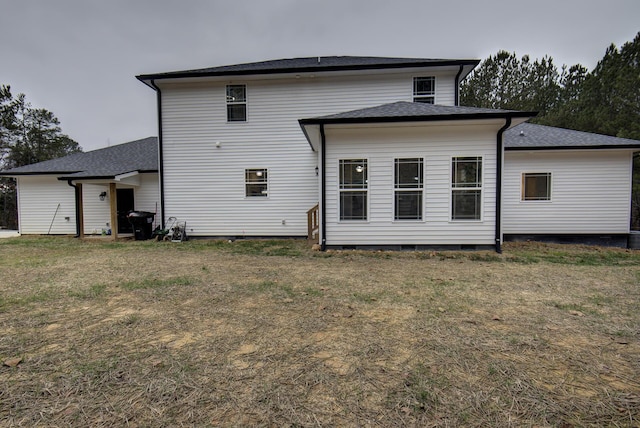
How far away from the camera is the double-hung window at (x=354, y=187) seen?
750 cm

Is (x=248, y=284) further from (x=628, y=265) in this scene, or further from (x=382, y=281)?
(x=628, y=265)

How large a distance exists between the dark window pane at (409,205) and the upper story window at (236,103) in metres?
6.05

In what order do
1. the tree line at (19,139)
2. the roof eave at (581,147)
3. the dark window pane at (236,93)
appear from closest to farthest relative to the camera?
the roof eave at (581,147)
the dark window pane at (236,93)
the tree line at (19,139)

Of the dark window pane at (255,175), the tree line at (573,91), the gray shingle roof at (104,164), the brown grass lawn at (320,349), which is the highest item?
the tree line at (573,91)

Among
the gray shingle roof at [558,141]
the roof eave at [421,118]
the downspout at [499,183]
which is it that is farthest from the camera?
the gray shingle roof at [558,141]

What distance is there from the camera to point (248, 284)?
4605mm

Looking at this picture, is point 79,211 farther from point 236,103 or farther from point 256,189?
point 236,103

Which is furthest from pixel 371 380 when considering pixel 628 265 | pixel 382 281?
pixel 628 265

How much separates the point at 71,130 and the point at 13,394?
44858mm

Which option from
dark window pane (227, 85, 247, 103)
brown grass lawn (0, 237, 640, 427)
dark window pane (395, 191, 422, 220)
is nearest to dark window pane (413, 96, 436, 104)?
dark window pane (395, 191, 422, 220)

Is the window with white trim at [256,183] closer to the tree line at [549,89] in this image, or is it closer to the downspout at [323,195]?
the downspout at [323,195]

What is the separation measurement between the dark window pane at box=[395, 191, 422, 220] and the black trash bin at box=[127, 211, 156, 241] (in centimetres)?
876

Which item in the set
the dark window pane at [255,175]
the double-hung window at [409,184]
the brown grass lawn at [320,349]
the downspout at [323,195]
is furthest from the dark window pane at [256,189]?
the brown grass lawn at [320,349]

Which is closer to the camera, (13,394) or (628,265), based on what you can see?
(13,394)
